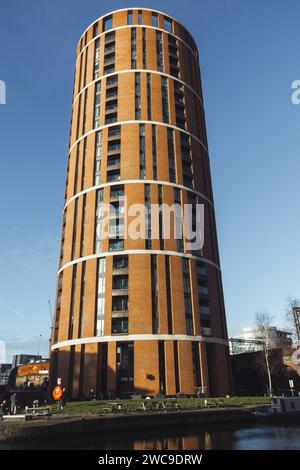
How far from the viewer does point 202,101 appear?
256ft

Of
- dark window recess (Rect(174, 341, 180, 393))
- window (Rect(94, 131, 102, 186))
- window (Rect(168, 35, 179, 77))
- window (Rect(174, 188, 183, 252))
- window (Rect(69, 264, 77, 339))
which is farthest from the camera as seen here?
window (Rect(168, 35, 179, 77))

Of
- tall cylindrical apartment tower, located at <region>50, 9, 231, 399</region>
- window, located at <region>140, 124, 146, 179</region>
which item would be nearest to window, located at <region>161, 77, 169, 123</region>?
tall cylindrical apartment tower, located at <region>50, 9, 231, 399</region>

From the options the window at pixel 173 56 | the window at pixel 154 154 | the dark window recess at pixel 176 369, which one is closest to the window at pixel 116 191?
the window at pixel 154 154

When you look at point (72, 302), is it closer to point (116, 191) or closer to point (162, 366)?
point (162, 366)

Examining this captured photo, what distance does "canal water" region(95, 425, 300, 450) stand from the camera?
22.6 m

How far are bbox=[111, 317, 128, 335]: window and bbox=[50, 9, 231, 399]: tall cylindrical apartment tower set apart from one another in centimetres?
15

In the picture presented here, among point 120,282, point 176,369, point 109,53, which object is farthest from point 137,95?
point 176,369

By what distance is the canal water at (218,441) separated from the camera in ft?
74.0

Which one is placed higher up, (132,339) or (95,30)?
(95,30)

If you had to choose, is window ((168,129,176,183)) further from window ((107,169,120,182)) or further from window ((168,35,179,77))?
window ((168,35,179,77))

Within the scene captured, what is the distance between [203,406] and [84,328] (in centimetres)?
2032

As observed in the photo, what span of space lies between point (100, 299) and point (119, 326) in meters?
4.59

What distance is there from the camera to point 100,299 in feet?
170

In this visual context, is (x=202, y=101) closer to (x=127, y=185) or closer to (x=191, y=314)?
(x=127, y=185)
